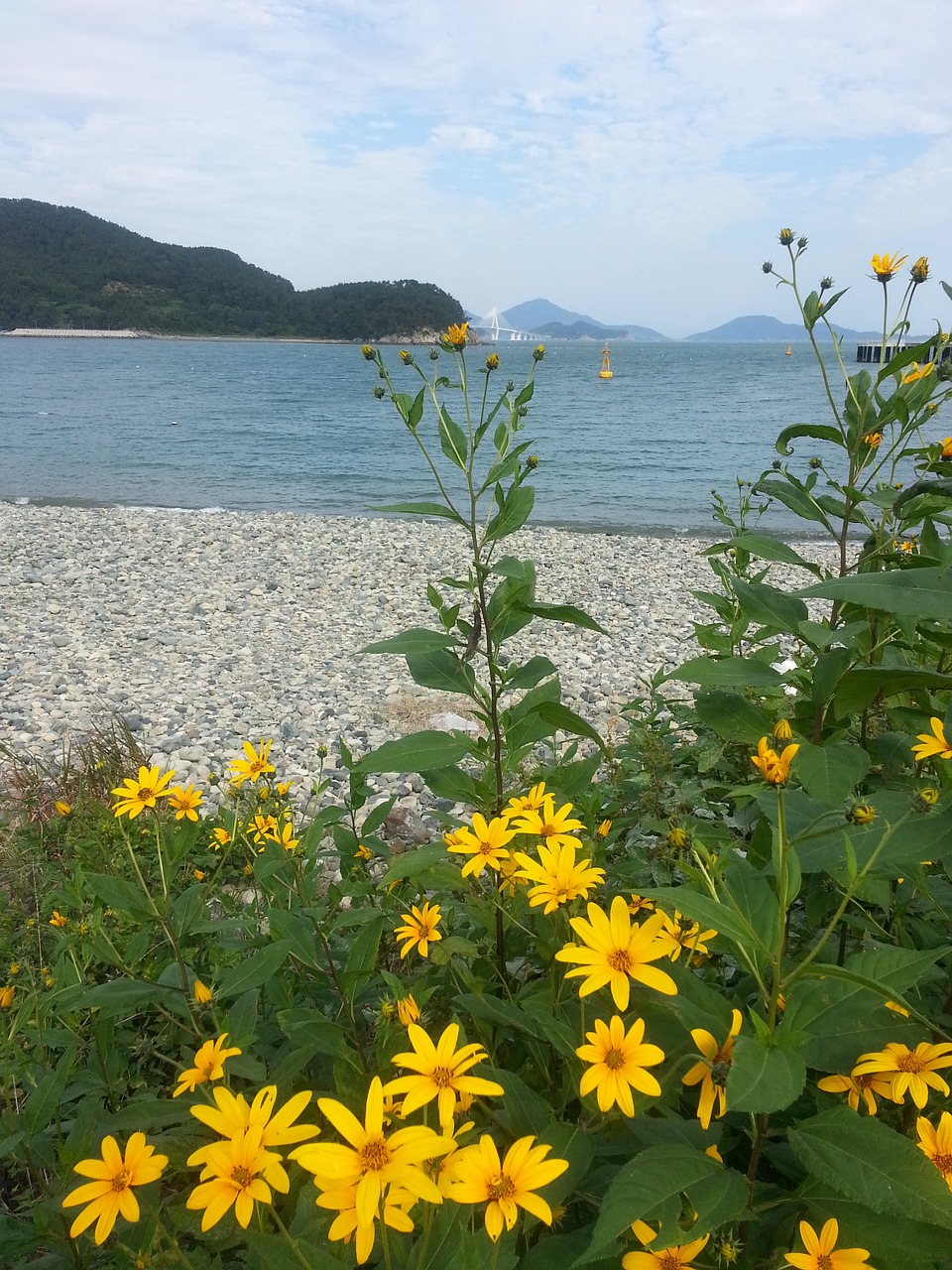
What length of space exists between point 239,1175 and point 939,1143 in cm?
71

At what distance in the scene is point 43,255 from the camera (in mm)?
96625

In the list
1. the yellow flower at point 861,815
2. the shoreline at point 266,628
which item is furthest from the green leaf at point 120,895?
the shoreline at point 266,628

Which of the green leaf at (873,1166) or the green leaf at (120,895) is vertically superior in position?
the green leaf at (873,1166)

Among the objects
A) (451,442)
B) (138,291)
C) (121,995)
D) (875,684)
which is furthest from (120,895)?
(138,291)

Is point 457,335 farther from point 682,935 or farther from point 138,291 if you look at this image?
point 138,291

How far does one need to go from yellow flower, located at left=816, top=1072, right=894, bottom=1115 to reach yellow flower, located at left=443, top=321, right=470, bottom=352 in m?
1.52

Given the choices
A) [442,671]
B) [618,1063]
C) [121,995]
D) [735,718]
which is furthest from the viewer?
[442,671]

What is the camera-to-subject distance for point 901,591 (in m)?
0.99

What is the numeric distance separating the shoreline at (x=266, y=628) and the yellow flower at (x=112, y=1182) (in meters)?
1.81

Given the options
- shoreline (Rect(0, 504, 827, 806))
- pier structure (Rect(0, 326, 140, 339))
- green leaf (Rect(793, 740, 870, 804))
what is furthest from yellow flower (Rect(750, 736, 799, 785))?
pier structure (Rect(0, 326, 140, 339))

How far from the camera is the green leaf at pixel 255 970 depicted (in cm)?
117

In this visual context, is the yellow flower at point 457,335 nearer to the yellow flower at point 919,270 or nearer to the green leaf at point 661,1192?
the yellow flower at point 919,270

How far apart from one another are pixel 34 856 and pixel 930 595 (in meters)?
3.00

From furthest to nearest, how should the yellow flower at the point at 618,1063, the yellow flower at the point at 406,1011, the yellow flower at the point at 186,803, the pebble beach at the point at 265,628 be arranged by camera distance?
the pebble beach at the point at 265,628 → the yellow flower at the point at 186,803 → the yellow flower at the point at 406,1011 → the yellow flower at the point at 618,1063
